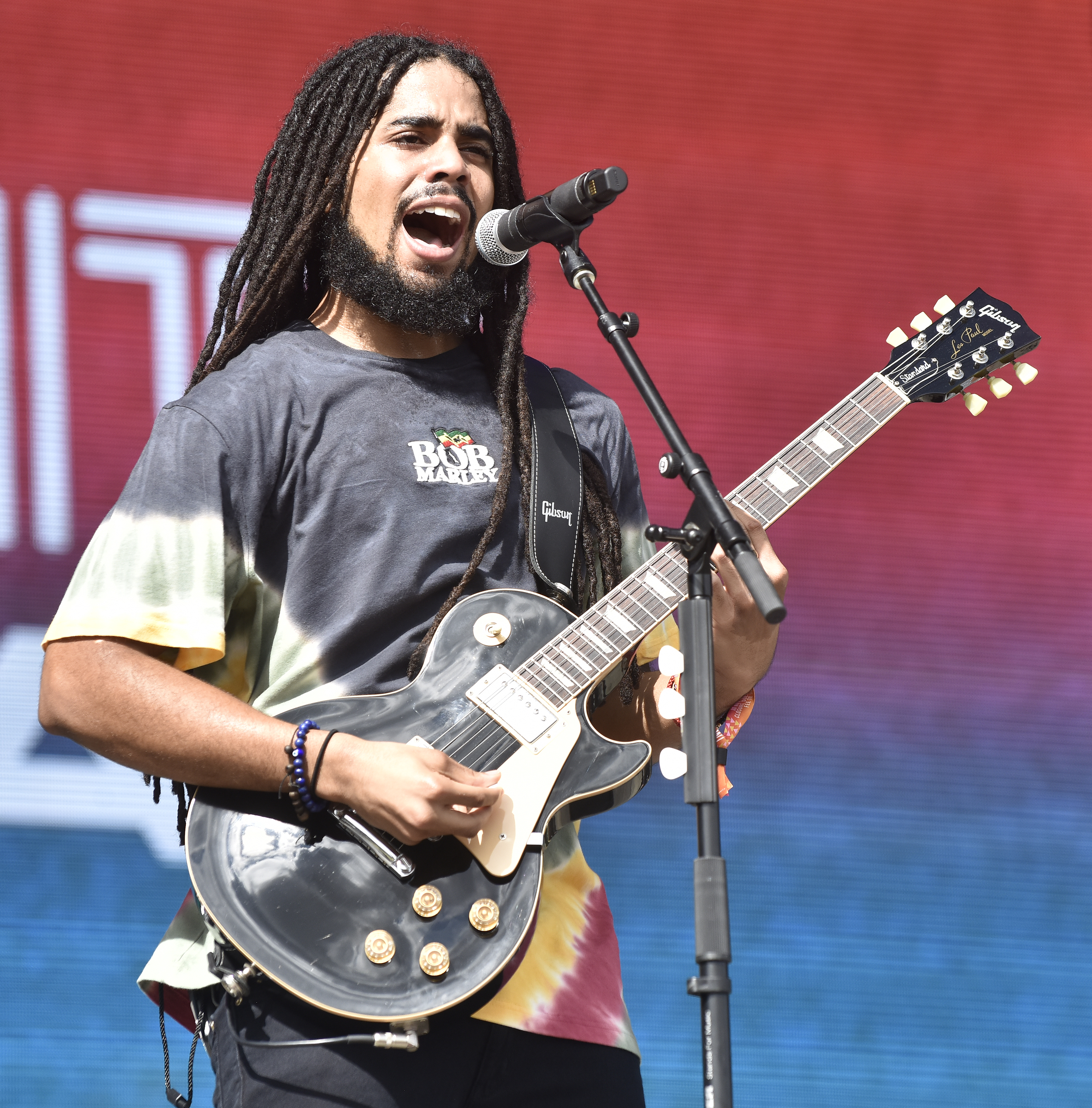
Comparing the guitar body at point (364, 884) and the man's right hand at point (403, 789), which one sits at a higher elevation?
the man's right hand at point (403, 789)

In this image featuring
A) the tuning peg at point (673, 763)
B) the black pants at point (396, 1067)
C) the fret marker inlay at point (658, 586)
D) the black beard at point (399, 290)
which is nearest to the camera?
the tuning peg at point (673, 763)

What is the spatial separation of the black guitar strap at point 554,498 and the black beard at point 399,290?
5.9 inches

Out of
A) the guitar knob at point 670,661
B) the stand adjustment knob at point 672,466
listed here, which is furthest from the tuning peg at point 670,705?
the stand adjustment knob at point 672,466

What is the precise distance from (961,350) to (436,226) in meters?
0.78

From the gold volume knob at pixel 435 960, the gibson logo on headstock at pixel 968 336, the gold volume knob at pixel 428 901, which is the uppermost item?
the gibson logo on headstock at pixel 968 336

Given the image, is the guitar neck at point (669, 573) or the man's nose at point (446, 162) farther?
the man's nose at point (446, 162)

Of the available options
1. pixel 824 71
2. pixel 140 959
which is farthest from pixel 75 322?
pixel 824 71

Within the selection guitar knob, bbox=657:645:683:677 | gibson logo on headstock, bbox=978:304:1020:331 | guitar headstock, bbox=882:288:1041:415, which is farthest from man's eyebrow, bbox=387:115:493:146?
guitar knob, bbox=657:645:683:677

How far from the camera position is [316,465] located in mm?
1924

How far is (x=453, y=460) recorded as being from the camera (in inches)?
78.4

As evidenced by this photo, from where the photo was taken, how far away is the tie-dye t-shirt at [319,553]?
1791 millimetres

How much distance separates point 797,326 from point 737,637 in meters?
1.63

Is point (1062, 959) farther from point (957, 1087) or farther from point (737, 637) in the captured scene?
point (737, 637)

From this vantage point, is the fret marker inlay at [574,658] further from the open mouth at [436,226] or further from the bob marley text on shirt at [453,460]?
the open mouth at [436,226]
